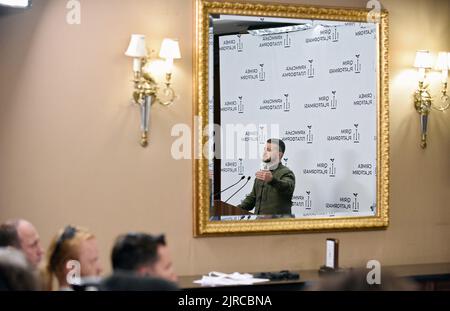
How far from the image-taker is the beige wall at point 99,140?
4.25 metres

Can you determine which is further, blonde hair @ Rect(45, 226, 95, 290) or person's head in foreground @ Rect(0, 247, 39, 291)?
blonde hair @ Rect(45, 226, 95, 290)

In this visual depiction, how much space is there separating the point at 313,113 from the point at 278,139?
0.97 ft

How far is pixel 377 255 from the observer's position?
5.03m

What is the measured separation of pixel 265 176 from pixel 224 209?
331 millimetres

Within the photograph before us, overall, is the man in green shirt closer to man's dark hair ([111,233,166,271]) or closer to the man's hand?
the man's hand

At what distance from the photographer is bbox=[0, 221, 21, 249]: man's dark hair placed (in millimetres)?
2740

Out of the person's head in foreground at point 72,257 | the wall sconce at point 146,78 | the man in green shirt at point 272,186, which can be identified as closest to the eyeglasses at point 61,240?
the person's head in foreground at point 72,257

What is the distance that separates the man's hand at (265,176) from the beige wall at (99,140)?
375 mm

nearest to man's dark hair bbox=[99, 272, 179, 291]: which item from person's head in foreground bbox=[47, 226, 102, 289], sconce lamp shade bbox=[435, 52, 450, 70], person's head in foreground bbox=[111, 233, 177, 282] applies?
person's head in foreground bbox=[111, 233, 177, 282]

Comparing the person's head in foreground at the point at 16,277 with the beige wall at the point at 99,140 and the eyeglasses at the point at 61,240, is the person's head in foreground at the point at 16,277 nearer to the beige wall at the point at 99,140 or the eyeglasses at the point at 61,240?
the eyeglasses at the point at 61,240

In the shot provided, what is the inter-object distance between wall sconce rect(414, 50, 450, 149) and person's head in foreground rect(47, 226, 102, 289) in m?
2.88

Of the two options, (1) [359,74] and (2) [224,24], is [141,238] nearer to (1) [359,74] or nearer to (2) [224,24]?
(2) [224,24]

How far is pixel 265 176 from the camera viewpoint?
4691 mm

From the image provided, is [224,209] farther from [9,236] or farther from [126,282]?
[126,282]
